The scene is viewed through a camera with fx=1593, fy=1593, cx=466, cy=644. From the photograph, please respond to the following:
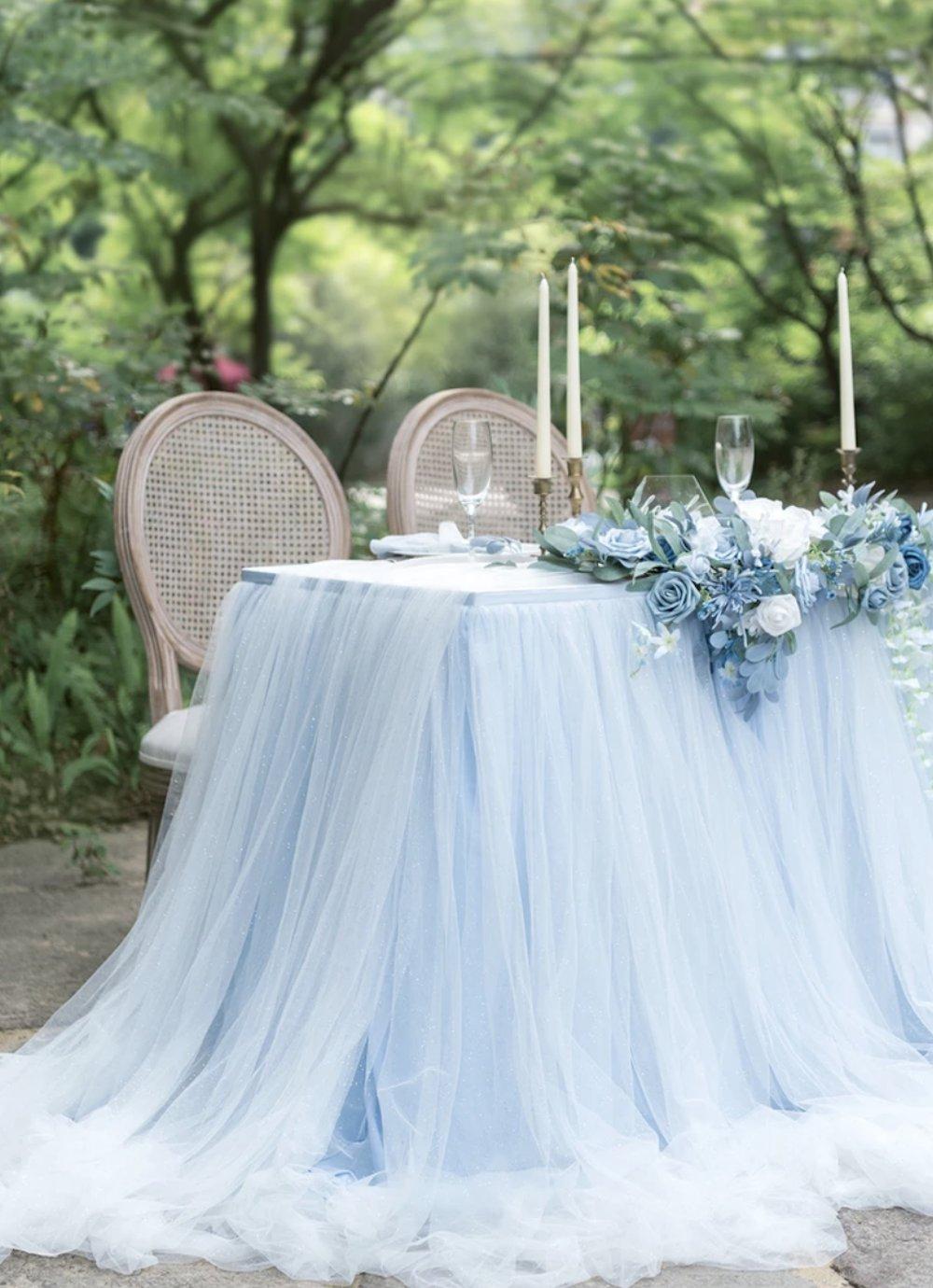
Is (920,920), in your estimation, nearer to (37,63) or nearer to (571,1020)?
(571,1020)

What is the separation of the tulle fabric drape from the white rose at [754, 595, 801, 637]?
0.39 ft

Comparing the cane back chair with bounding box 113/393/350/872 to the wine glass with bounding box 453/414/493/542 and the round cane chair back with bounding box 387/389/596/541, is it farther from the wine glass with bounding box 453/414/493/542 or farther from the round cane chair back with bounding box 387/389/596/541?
the wine glass with bounding box 453/414/493/542

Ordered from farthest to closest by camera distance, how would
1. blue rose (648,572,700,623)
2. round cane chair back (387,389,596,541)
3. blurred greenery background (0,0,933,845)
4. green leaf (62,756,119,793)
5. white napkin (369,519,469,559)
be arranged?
1. blurred greenery background (0,0,933,845)
2. green leaf (62,756,119,793)
3. round cane chair back (387,389,596,541)
4. white napkin (369,519,469,559)
5. blue rose (648,572,700,623)

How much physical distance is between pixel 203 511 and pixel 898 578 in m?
1.54

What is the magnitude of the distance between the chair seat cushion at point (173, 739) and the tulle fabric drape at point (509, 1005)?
0.36m

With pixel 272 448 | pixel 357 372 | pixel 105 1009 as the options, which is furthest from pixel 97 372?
pixel 357 372

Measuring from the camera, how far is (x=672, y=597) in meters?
2.27

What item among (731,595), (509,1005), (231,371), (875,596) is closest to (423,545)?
(731,595)

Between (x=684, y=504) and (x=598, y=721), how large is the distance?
1.49 feet

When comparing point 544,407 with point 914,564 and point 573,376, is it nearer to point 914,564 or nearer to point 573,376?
point 573,376

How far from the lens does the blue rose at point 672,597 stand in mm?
2262

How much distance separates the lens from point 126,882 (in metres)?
3.93

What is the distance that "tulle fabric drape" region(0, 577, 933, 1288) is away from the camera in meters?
2.05

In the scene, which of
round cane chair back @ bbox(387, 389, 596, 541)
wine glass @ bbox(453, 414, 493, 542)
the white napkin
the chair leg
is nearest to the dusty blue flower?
wine glass @ bbox(453, 414, 493, 542)
